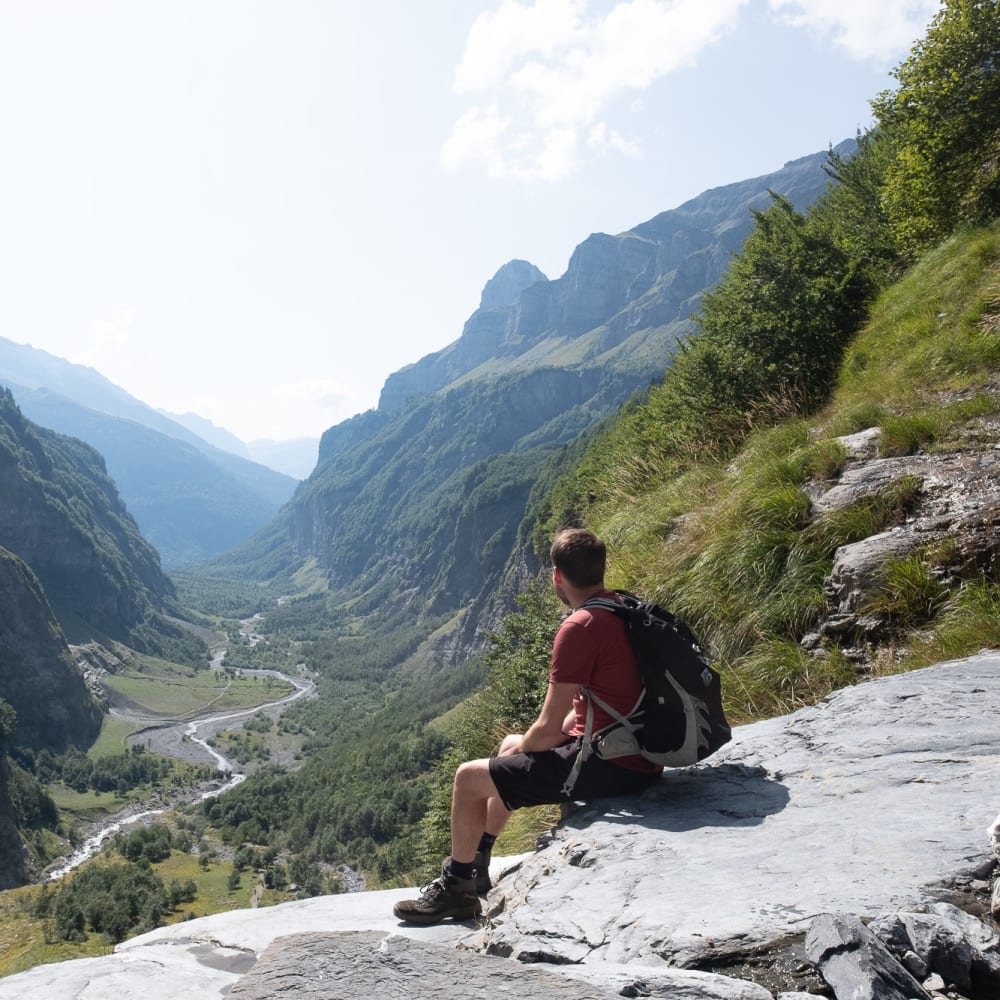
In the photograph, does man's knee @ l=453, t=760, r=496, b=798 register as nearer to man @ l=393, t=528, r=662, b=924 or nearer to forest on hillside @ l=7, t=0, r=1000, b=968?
man @ l=393, t=528, r=662, b=924

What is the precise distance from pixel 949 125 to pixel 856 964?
75.6 feet

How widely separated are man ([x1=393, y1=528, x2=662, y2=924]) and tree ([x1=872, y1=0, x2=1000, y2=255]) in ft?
61.1

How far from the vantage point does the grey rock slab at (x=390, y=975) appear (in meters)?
3.07

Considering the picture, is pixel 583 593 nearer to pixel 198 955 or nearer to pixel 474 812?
pixel 474 812

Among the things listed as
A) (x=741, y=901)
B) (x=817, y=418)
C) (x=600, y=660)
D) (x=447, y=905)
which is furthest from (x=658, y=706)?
(x=817, y=418)

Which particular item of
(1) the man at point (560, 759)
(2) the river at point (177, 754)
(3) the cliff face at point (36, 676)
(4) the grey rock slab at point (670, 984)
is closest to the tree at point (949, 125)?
(1) the man at point (560, 759)

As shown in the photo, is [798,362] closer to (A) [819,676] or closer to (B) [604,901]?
(A) [819,676]

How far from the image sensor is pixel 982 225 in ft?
54.6

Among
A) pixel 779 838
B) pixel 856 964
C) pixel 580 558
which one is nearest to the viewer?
pixel 856 964

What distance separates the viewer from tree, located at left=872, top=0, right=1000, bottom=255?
61.3ft

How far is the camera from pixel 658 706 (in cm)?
475

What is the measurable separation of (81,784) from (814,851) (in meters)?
176

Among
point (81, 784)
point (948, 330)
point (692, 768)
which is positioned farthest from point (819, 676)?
point (81, 784)

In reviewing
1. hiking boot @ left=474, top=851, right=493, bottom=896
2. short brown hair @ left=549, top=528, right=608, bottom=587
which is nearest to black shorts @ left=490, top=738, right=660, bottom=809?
hiking boot @ left=474, top=851, right=493, bottom=896
